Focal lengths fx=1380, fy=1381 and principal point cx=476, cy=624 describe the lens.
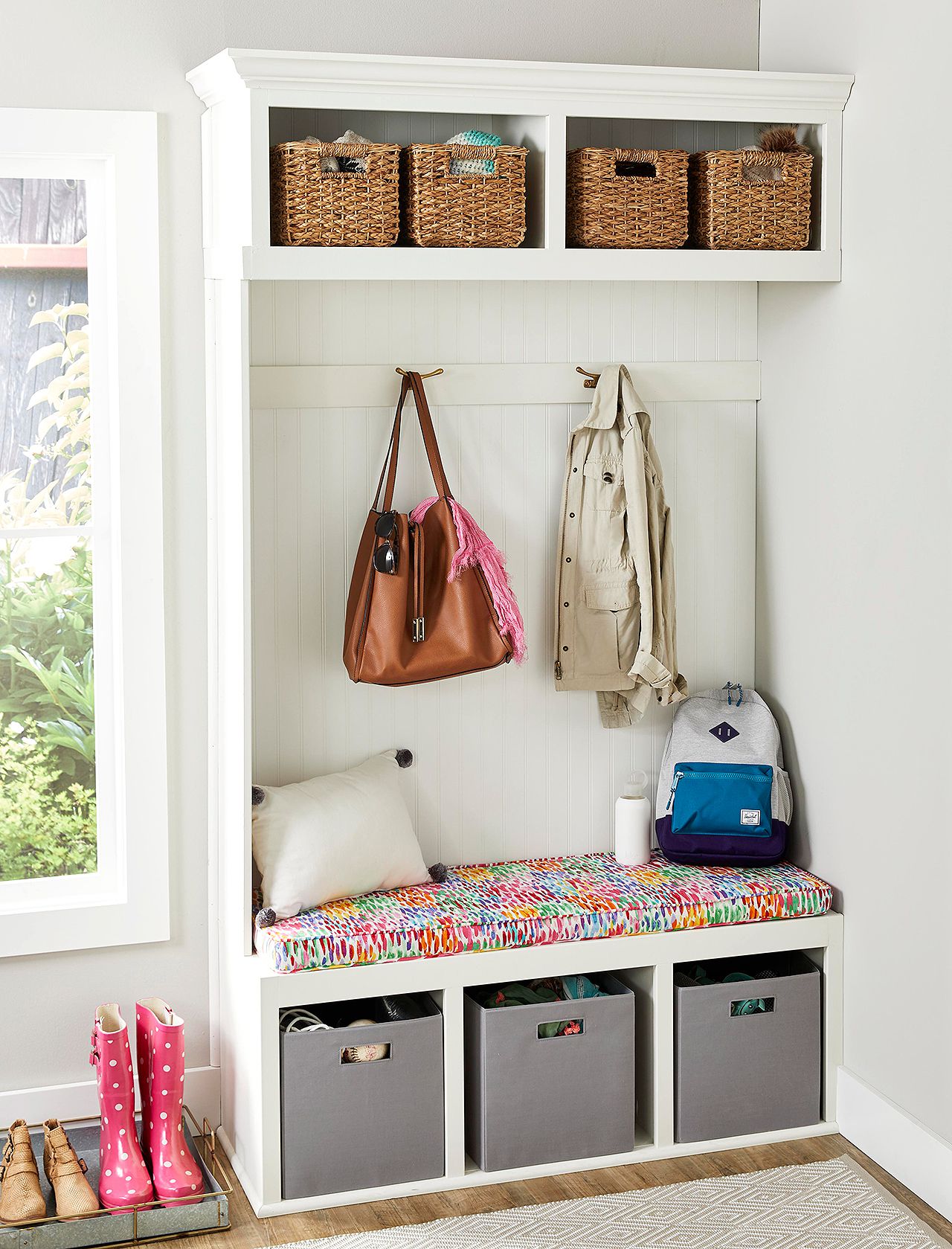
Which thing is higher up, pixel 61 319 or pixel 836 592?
pixel 61 319

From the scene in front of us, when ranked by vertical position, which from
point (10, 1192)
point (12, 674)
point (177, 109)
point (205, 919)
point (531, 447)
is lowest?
point (10, 1192)

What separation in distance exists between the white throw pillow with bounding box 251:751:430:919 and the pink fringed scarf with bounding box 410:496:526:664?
1.33ft

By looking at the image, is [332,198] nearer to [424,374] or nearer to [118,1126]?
[424,374]

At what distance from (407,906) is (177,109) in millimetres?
1640

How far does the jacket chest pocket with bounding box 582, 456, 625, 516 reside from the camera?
9.71 feet

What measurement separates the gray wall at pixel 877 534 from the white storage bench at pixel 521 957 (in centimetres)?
18

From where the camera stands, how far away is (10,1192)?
2.47 meters

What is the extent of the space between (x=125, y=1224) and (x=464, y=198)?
1.98m

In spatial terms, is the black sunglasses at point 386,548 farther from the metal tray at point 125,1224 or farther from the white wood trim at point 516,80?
the metal tray at point 125,1224

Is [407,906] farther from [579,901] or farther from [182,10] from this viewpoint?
[182,10]

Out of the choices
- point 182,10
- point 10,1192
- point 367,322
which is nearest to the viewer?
point 10,1192

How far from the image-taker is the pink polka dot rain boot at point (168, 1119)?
2547mm

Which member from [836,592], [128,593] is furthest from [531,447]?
[128,593]

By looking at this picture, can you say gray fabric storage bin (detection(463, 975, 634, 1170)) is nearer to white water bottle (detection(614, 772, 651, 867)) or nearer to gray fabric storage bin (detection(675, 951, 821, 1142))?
gray fabric storage bin (detection(675, 951, 821, 1142))
